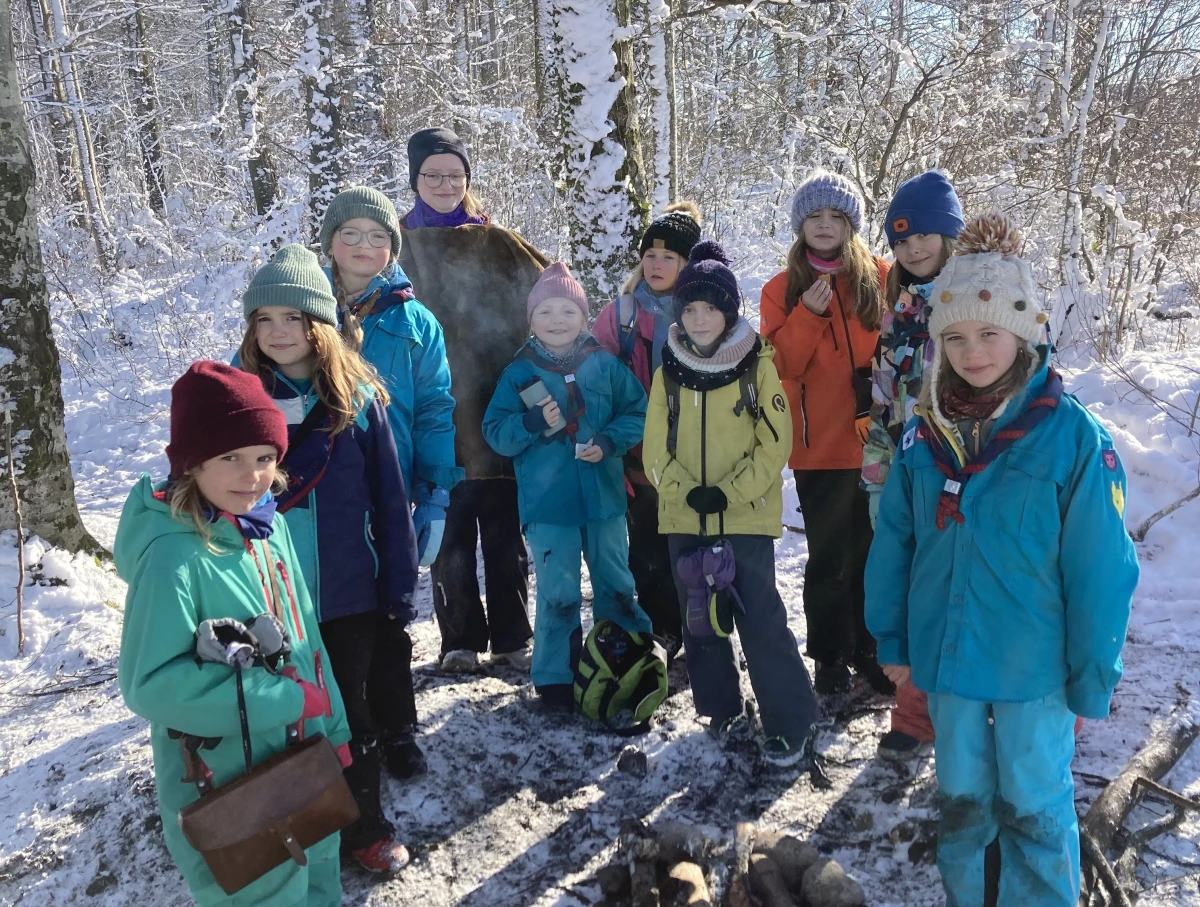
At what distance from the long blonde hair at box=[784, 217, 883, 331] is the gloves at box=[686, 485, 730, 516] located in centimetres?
96

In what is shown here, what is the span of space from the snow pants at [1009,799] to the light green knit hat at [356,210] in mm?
2594

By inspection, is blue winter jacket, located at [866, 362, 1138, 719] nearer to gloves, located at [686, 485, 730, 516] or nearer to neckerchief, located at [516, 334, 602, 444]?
gloves, located at [686, 485, 730, 516]

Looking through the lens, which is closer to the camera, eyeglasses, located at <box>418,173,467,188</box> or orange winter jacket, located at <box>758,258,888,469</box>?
orange winter jacket, located at <box>758,258,888,469</box>

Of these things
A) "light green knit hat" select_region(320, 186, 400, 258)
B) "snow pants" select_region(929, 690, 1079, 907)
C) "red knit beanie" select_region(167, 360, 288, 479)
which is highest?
"light green knit hat" select_region(320, 186, 400, 258)

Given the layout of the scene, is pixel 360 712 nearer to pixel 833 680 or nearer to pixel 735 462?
pixel 735 462

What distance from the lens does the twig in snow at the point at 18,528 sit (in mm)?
4395

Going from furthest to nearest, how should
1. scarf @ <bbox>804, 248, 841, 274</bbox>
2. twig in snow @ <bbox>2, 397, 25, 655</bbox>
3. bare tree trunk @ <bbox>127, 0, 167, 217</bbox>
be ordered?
bare tree trunk @ <bbox>127, 0, 167, 217</bbox> < twig in snow @ <bbox>2, 397, 25, 655</bbox> < scarf @ <bbox>804, 248, 841, 274</bbox>

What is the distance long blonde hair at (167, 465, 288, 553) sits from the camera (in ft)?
6.86

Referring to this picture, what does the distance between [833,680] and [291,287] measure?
112 inches

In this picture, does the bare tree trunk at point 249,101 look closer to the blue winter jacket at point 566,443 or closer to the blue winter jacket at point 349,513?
the blue winter jacket at point 566,443

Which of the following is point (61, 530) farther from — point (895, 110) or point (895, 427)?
point (895, 110)

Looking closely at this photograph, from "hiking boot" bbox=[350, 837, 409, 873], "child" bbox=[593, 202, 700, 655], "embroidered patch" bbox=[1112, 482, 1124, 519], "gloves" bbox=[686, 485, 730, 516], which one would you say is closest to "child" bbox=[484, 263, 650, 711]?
"child" bbox=[593, 202, 700, 655]

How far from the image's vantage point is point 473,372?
4129 millimetres

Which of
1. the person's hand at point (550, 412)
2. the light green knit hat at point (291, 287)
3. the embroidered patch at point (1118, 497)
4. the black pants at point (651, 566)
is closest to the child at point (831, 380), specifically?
the black pants at point (651, 566)
